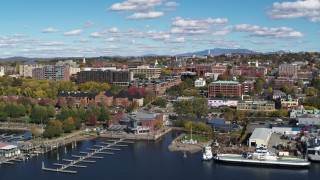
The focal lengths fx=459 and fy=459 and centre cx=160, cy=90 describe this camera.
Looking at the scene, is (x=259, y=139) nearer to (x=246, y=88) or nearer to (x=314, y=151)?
(x=314, y=151)

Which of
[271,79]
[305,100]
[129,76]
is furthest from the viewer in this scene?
[271,79]

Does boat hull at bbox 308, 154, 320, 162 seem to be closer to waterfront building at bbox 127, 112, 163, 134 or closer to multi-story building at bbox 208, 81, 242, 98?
waterfront building at bbox 127, 112, 163, 134

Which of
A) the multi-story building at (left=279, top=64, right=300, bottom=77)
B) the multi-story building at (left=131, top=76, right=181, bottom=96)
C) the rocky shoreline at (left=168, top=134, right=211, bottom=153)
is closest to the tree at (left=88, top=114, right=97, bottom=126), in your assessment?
the rocky shoreline at (left=168, top=134, right=211, bottom=153)

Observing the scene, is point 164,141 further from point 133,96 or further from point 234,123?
point 133,96

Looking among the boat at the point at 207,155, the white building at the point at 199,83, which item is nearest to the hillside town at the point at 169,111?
the white building at the point at 199,83

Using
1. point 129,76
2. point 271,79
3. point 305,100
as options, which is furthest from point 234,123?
point 271,79
